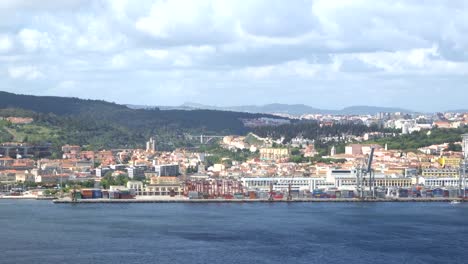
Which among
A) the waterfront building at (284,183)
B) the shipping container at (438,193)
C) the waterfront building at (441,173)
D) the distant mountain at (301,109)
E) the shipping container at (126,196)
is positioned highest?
the distant mountain at (301,109)

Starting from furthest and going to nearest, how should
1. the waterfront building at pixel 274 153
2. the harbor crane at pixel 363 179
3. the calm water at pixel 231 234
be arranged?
the waterfront building at pixel 274 153 < the harbor crane at pixel 363 179 < the calm water at pixel 231 234

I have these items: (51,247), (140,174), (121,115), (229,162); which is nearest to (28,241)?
(51,247)

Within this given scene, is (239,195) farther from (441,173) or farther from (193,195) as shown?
(441,173)

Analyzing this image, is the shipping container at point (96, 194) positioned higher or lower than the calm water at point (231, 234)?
higher

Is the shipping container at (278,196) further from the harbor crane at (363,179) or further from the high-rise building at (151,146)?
the high-rise building at (151,146)

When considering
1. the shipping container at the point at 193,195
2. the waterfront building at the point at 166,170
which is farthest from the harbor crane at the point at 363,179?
the waterfront building at the point at 166,170

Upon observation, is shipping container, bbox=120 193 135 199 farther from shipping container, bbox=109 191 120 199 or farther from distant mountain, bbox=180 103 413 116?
distant mountain, bbox=180 103 413 116

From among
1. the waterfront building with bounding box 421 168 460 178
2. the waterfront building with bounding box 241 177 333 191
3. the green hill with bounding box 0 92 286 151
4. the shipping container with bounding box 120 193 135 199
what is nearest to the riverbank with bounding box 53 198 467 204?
the shipping container with bounding box 120 193 135 199

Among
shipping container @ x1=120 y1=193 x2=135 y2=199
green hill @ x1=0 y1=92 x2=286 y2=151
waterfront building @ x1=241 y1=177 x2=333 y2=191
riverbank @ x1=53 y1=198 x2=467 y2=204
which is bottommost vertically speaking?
riverbank @ x1=53 y1=198 x2=467 y2=204
